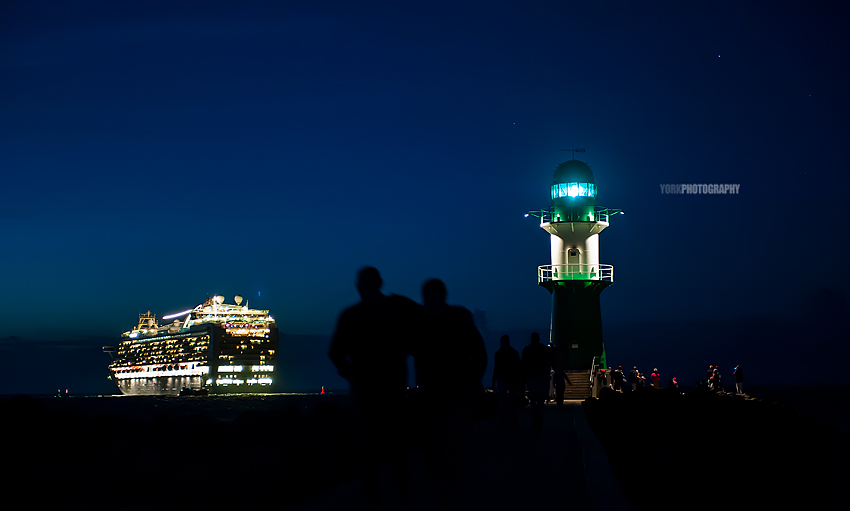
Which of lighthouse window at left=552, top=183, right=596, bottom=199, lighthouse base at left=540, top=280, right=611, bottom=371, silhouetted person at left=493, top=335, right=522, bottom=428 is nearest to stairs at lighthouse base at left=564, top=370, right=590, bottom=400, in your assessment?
lighthouse base at left=540, top=280, right=611, bottom=371

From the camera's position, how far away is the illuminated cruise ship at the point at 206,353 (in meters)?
126

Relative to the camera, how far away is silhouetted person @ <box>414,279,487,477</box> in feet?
16.9

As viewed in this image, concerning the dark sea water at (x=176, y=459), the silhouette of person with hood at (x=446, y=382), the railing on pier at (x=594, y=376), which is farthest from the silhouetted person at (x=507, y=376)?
the railing on pier at (x=594, y=376)

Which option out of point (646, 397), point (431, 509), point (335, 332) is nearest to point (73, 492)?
point (431, 509)

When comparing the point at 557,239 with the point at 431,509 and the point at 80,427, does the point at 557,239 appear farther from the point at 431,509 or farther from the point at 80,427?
the point at 431,509

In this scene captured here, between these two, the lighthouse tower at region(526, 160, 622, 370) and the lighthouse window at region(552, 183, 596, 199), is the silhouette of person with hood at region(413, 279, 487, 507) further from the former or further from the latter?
the lighthouse window at region(552, 183, 596, 199)

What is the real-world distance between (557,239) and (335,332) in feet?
98.2

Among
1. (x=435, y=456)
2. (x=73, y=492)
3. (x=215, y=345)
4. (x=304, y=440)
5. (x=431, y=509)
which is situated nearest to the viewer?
(x=435, y=456)

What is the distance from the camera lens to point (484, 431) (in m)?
13.4

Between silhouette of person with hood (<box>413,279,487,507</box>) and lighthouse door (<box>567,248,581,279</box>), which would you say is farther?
lighthouse door (<box>567,248,581,279</box>)

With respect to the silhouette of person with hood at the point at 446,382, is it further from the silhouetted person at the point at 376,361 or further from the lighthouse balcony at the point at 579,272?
the lighthouse balcony at the point at 579,272

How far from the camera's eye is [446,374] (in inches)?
204

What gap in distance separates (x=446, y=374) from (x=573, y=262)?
29323 millimetres

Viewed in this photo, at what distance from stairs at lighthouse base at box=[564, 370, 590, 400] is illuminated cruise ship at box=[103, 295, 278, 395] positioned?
98.8 meters
